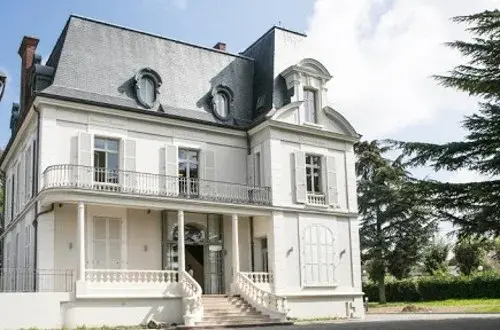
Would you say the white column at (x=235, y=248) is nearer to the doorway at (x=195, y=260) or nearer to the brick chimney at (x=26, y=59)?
the doorway at (x=195, y=260)

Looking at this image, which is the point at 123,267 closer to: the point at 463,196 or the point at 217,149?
the point at 217,149

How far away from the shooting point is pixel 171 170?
22.0 meters

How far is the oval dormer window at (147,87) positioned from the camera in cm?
2208

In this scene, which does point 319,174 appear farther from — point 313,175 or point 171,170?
point 171,170

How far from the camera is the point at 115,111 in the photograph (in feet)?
68.9

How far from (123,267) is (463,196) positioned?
36.1 feet

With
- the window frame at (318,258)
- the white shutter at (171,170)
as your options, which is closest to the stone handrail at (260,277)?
the window frame at (318,258)

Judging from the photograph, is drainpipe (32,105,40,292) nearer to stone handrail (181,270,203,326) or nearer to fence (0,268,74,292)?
fence (0,268,74,292)

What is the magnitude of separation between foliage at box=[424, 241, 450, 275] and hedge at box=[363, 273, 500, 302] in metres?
3.31

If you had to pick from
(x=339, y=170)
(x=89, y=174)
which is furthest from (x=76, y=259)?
(x=339, y=170)

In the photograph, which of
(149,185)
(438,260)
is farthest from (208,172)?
(438,260)

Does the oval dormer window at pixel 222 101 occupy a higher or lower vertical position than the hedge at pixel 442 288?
higher

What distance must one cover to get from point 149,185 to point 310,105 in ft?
24.7

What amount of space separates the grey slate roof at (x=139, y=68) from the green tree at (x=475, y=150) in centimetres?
1022
